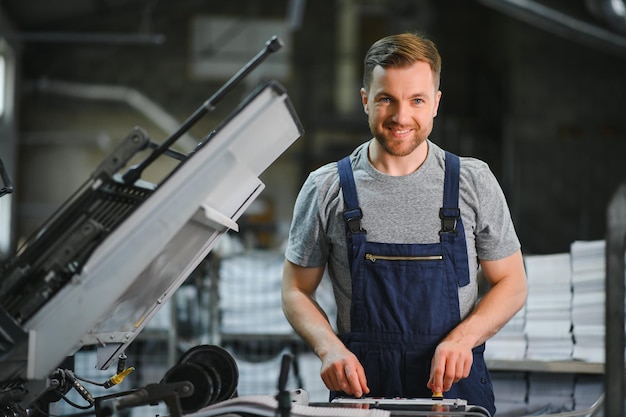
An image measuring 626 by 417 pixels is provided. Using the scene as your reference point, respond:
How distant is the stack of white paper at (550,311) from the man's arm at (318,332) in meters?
1.28

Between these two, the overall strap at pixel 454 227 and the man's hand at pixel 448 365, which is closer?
the man's hand at pixel 448 365

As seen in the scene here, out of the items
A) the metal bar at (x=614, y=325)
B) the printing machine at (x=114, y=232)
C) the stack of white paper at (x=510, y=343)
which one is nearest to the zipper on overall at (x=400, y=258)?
the printing machine at (x=114, y=232)

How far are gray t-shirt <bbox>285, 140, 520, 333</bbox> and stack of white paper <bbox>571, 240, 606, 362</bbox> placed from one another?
43.9 inches

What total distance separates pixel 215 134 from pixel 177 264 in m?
0.35

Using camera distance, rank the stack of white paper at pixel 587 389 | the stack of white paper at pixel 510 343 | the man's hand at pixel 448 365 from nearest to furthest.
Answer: the man's hand at pixel 448 365
the stack of white paper at pixel 587 389
the stack of white paper at pixel 510 343

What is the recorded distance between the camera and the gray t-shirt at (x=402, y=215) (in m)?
1.93

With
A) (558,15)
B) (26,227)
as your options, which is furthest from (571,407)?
(26,227)

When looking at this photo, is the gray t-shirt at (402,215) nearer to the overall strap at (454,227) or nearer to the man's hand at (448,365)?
the overall strap at (454,227)

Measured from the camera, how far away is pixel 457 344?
70.4 inches

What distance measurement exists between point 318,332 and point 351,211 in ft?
0.94

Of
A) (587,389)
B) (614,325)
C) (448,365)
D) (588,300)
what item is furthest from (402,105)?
(587,389)

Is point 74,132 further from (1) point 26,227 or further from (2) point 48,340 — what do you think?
(2) point 48,340

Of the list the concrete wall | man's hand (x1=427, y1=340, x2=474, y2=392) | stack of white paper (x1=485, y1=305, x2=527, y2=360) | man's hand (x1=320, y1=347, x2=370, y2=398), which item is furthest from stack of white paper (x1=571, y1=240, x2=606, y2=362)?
the concrete wall

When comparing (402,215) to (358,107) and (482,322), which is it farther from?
(358,107)
